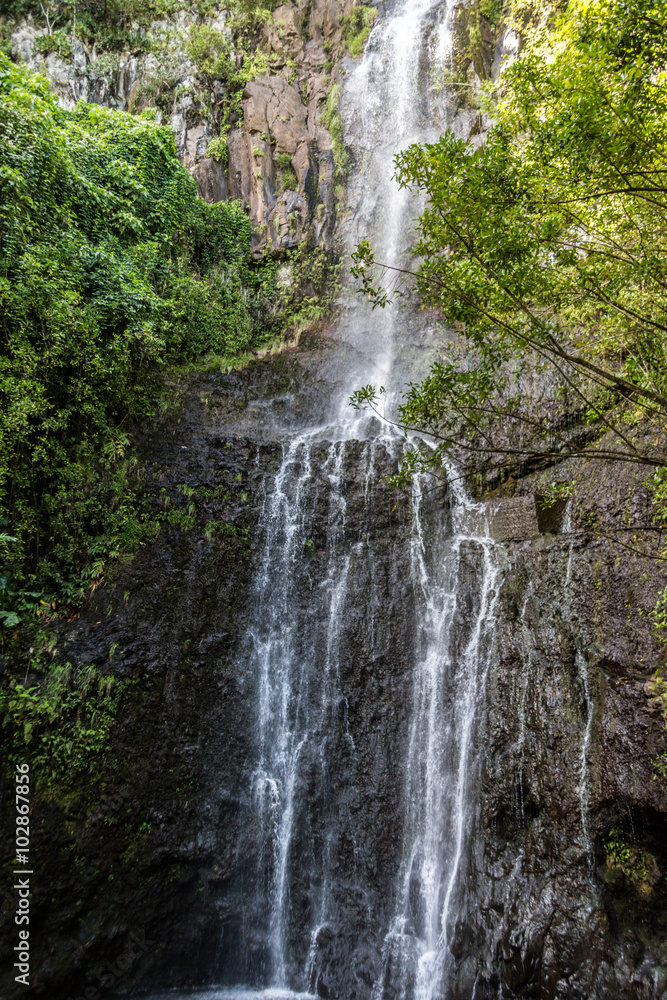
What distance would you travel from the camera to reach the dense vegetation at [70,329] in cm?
716

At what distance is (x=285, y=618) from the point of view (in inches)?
337

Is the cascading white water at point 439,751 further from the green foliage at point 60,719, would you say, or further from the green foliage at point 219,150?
the green foliage at point 219,150

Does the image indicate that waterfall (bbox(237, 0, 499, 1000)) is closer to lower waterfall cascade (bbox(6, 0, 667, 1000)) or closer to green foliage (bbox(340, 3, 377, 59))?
lower waterfall cascade (bbox(6, 0, 667, 1000))

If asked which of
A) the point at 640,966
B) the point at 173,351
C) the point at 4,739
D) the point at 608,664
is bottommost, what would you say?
the point at 640,966

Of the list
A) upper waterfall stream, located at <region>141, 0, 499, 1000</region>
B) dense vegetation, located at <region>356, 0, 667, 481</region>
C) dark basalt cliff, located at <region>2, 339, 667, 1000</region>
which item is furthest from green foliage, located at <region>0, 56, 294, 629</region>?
dense vegetation, located at <region>356, 0, 667, 481</region>

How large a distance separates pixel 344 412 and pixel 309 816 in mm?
7923

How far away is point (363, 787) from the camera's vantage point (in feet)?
24.1

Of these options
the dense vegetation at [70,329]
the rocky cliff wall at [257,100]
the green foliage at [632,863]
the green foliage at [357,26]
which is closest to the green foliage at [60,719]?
the dense vegetation at [70,329]

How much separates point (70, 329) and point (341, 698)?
714cm

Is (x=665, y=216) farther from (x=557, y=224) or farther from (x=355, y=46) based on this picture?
(x=355, y=46)

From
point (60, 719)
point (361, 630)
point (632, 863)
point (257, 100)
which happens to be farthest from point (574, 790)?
point (257, 100)

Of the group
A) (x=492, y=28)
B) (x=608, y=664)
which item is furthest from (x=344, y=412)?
(x=492, y=28)

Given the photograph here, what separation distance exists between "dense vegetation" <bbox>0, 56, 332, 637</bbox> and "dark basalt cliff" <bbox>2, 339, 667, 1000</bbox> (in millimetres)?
832

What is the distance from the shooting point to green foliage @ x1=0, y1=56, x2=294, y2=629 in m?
7.16
